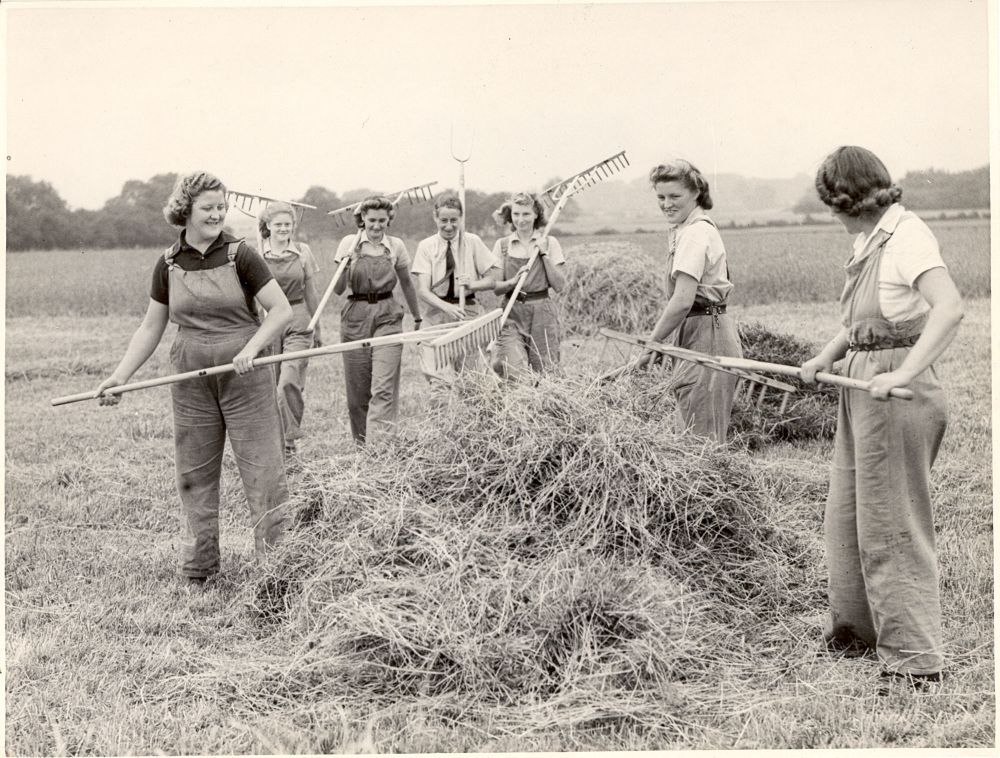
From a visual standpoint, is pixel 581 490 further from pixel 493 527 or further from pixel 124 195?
pixel 124 195

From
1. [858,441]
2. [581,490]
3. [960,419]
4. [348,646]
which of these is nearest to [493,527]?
[581,490]

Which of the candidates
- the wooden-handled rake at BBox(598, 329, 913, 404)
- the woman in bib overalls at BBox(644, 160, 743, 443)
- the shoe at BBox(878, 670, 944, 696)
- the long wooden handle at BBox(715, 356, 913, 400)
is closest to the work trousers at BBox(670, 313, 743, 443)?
the woman in bib overalls at BBox(644, 160, 743, 443)

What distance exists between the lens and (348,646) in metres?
3.33

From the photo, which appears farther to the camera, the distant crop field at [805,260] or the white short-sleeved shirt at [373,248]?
the distant crop field at [805,260]

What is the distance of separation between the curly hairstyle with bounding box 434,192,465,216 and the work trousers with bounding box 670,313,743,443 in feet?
6.56

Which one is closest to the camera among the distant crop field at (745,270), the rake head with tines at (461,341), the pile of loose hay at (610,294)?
the rake head with tines at (461,341)

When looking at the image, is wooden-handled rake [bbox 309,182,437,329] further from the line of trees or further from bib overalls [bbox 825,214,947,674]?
the line of trees

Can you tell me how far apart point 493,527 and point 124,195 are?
29571mm

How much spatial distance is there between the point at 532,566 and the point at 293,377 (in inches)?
133

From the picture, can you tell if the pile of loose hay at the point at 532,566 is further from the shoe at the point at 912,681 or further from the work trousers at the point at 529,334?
the work trousers at the point at 529,334

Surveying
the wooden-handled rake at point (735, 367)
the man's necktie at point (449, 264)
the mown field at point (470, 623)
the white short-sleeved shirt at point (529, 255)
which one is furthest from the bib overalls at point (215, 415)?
the white short-sleeved shirt at point (529, 255)

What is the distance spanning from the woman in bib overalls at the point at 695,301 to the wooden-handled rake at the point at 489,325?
0.94m

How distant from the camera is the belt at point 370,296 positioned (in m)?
6.15

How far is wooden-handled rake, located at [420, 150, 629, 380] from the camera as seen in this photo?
4.74 metres
